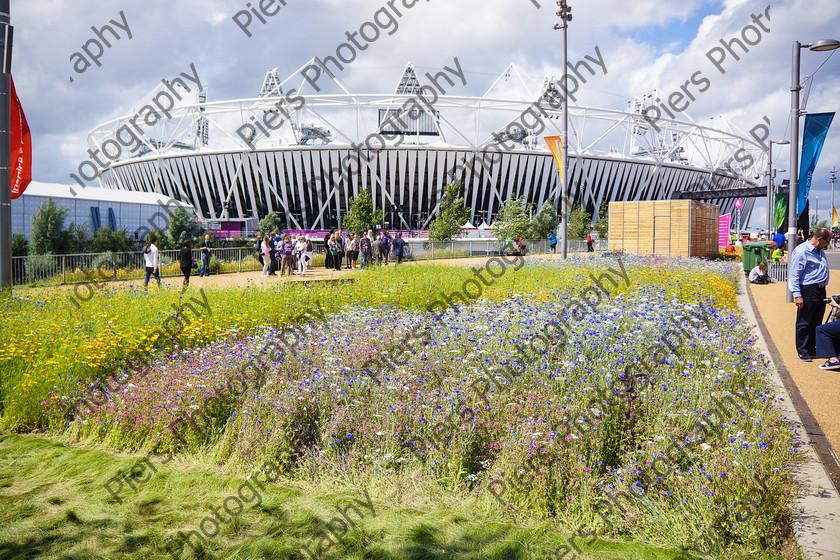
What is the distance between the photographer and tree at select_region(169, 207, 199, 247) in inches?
1419

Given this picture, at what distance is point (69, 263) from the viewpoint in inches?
682

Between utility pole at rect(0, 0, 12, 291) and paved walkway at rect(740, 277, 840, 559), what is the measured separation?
31.7ft

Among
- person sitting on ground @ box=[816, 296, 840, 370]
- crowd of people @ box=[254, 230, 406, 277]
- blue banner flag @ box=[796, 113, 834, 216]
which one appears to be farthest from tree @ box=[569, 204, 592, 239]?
person sitting on ground @ box=[816, 296, 840, 370]

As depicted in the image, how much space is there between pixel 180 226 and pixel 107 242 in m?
7.25

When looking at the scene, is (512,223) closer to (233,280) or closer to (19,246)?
(233,280)

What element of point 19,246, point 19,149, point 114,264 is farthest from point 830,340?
point 19,246

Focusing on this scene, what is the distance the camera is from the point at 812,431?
4625mm

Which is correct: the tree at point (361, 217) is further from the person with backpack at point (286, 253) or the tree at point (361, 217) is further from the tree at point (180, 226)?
the person with backpack at point (286, 253)

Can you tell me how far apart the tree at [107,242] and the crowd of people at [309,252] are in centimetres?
1064

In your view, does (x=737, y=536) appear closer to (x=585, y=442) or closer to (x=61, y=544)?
(x=585, y=442)

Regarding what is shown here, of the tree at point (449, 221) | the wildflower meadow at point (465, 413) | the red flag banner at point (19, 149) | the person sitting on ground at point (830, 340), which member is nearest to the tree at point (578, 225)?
the tree at point (449, 221)

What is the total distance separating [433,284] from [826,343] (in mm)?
7134

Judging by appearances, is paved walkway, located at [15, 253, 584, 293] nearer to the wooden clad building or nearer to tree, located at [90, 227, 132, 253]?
the wooden clad building

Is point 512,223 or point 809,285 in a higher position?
point 512,223
